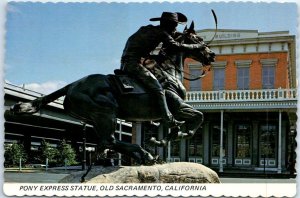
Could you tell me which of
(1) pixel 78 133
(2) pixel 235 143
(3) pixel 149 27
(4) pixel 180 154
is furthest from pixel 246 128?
(3) pixel 149 27

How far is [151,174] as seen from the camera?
274 inches

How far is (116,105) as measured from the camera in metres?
7.12

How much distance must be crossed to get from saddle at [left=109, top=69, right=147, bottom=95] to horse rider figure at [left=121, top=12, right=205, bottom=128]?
7 centimetres

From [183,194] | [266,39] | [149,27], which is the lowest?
[183,194]

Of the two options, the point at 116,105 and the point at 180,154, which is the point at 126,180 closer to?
the point at 116,105

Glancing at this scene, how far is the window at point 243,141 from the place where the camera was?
2731cm

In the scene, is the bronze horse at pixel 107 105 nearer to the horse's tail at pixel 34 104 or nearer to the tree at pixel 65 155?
the horse's tail at pixel 34 104

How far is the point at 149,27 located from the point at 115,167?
205 centimetres

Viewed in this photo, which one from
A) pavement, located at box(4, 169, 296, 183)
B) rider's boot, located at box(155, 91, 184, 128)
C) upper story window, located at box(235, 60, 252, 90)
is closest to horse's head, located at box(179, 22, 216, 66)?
rider's boot, located at box(155, 91, 184, 128)

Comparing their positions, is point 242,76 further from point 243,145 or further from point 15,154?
point 15,154

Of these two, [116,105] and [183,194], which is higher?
[116,105]

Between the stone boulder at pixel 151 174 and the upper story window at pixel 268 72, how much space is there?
21700mm

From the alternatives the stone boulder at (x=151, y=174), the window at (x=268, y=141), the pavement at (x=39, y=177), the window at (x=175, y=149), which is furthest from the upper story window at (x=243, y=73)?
the stone boulder at (x=151, y=174)

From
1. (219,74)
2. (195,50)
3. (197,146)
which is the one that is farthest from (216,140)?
(195,50)
